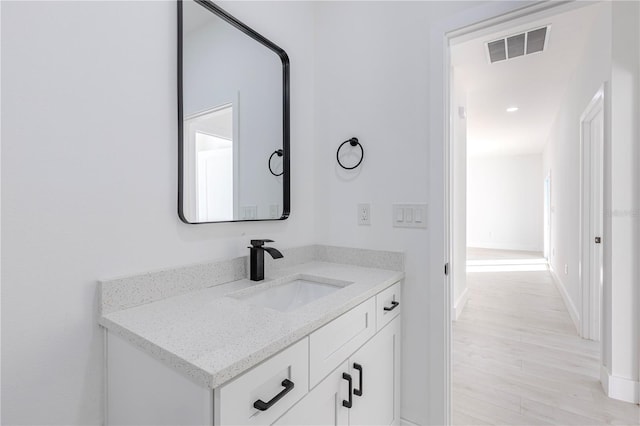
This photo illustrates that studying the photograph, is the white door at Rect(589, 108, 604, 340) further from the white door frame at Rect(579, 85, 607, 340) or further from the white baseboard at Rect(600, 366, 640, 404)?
the white baseboard at Rect(600, 366, 640, 404)

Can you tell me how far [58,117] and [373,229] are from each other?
4.55 feet

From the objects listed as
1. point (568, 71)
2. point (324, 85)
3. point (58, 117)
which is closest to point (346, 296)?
point (58, 117)

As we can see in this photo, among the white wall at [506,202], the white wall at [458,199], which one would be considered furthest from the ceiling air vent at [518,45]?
the white wall at [506,202]

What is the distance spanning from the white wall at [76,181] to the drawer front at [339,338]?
635 millimetres

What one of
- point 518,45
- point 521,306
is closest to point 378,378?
point 518,45

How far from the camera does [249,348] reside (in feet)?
2.51

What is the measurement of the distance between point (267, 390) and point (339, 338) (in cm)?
36

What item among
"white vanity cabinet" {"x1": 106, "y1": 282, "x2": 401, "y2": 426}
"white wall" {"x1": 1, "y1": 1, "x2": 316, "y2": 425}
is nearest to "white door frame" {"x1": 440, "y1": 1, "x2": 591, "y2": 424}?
"white vanity cabinet" {"x1": 106, "y1": 282, "x2": 401, "y2": 426}

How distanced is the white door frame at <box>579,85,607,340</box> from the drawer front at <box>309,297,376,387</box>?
2533 mm

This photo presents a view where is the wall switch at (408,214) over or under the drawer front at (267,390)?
over

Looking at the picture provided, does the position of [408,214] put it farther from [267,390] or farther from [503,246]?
[503,246]

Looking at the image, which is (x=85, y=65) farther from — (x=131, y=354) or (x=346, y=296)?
(x=346, y=296)

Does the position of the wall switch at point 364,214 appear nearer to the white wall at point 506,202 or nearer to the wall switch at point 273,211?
the wall switch at point 273,211

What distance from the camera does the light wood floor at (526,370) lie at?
1817 millimetres
